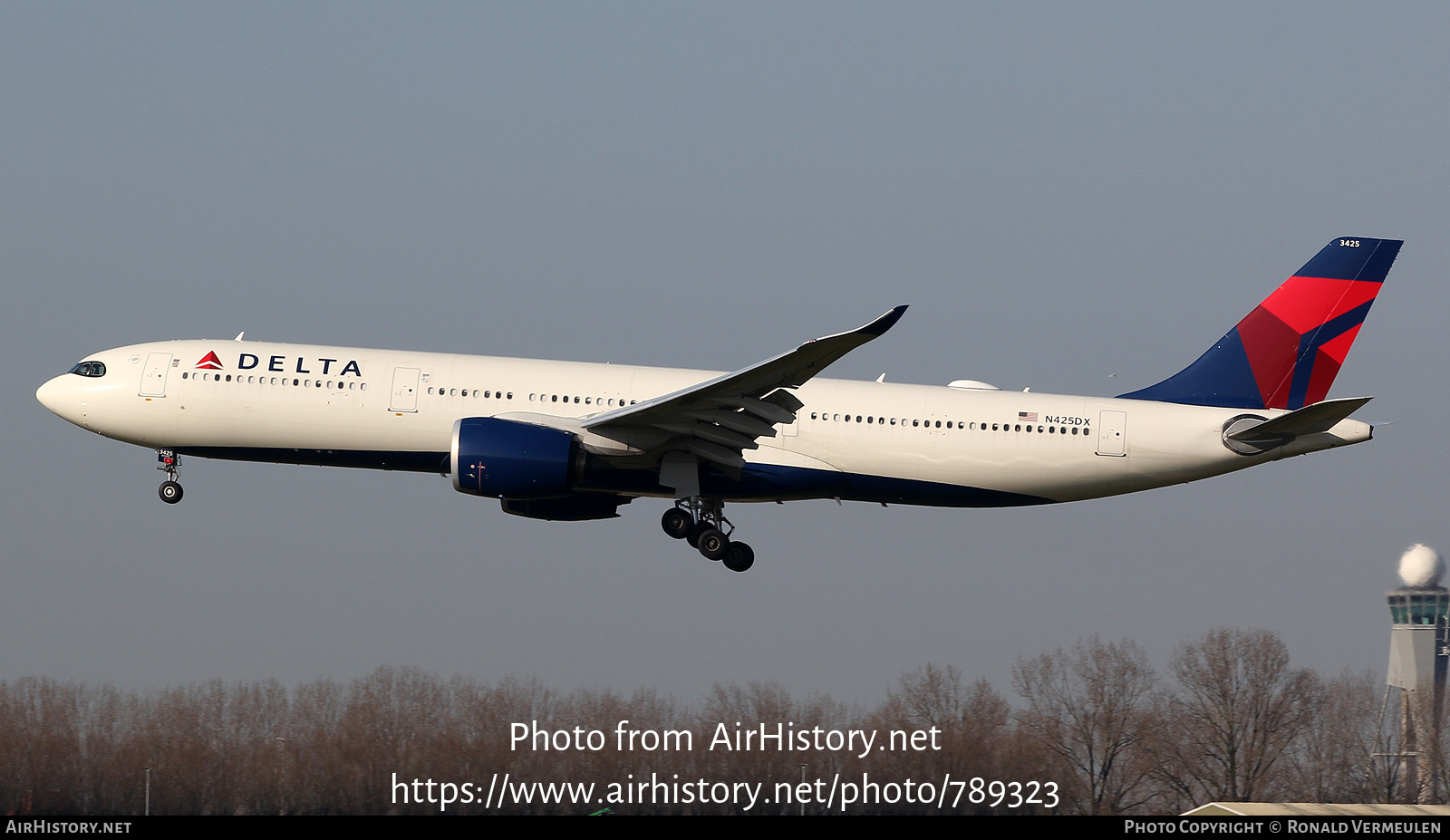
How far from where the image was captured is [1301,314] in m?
34.2

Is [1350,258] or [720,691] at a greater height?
[1350,258]

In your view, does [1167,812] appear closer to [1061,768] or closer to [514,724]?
[1061,768]

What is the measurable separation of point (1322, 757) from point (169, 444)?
3579cm

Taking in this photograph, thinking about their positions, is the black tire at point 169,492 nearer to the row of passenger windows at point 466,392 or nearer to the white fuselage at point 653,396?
the white fuselage at point 653,396

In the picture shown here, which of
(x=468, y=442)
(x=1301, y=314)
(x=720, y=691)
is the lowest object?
(x=720, y=691)

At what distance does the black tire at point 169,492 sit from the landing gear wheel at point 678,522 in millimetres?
10703

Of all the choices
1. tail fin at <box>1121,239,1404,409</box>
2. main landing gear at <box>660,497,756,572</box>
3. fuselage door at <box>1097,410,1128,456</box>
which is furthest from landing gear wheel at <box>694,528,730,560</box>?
tail fin at <box>1121,239,1404,409</box>

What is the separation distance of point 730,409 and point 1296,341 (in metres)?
13.1

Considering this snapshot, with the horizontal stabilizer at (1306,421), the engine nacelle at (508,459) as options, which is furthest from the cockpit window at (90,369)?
the horizontal stabilizer at (1306,421)

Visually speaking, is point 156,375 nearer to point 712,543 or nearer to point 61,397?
point 61,397

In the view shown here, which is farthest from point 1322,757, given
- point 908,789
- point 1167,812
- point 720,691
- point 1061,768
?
point 720,691

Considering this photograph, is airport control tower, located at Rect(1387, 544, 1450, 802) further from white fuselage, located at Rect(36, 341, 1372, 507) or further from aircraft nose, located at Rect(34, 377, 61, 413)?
aircraft nose, located at Rect(34, 377, 61, 413)
